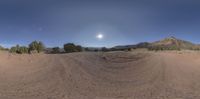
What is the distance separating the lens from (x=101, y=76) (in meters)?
22.5

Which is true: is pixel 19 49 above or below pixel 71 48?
below

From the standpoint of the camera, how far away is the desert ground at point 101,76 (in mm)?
17797

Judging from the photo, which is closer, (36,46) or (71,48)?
(36,46)

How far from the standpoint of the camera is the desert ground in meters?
17.8

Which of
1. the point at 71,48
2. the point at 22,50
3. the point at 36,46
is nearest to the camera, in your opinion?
the point at 22,50

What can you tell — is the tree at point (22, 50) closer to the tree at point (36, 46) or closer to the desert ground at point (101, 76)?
the tree at point (36, 46)

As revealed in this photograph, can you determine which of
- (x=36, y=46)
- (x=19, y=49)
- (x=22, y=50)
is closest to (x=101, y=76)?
(x=22, y=50)

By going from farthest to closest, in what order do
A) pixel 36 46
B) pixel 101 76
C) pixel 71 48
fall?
pixel 71 48 < pixel 36 46 < pixel 101 76

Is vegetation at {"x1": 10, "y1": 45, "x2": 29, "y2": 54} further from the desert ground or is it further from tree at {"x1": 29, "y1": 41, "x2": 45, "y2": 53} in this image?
the desert ground

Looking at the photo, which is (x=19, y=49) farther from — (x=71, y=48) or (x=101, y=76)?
(x=101, y=76)

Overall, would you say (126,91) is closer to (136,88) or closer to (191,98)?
(136,88)

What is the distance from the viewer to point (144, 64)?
25703 mm

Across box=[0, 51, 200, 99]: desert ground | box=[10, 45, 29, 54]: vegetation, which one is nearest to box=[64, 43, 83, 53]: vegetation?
box=[10, 45, 29, 54]: vegetation

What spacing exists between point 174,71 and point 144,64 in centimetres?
284
